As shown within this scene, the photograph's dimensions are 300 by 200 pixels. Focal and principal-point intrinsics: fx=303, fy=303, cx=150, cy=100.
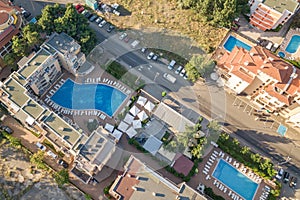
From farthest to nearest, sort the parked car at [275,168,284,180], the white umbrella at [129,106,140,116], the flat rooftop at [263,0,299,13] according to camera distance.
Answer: the flat rooftop at [263,0,299,13]
the white umbrella at [129,106,140,116]
the parked car at [275,168,284,180]

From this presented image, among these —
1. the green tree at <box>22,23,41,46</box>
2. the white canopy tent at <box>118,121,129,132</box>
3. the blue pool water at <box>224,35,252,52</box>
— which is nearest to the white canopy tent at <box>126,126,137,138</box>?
the white canopy tent at <box>118,121,129,132</box>

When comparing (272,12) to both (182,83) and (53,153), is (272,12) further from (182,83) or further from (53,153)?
(53,153)

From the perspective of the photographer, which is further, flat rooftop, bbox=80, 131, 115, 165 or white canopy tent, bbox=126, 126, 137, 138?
white canopy tent, bbox=126, 126, 137, 138

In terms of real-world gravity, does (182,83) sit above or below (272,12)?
Answer: below

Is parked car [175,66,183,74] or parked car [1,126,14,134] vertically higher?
parked car [175,66,183,74]

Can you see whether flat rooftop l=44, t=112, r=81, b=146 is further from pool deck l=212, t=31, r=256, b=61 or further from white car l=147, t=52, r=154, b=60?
pool deck l=212, t=31, r=256, b=61

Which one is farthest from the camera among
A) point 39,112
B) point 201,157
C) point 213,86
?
point 213,86

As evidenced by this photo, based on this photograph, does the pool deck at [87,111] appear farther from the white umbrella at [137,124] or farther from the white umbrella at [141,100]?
the white umbrella at [137,124]

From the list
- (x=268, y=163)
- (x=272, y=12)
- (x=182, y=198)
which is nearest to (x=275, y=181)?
(x=268, y=163)
